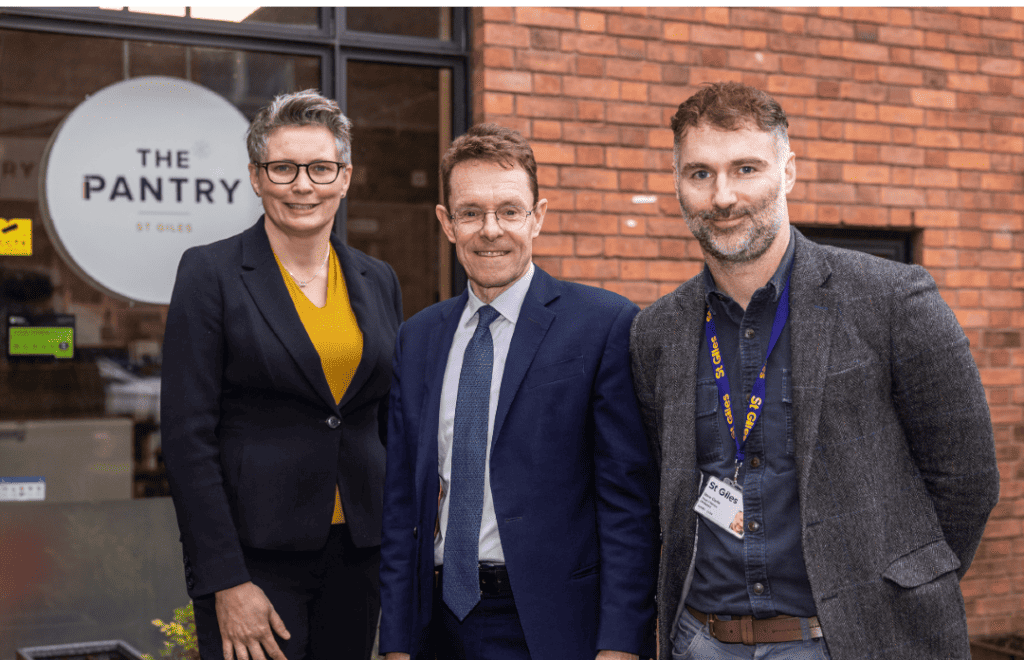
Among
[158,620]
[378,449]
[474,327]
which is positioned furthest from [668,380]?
Answer: [158,620]

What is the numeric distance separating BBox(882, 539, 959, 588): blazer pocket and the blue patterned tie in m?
0.91

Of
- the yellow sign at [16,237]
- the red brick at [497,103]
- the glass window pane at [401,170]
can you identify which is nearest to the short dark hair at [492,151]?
the red brick at [497,103]

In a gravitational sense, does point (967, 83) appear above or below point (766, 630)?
above

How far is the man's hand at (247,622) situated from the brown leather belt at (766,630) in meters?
1.25

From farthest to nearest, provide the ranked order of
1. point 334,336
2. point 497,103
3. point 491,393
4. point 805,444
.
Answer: point 497,103
point 334,336
point 491,393
point 805,444

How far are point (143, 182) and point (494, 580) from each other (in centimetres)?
276

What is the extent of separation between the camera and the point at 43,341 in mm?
3818

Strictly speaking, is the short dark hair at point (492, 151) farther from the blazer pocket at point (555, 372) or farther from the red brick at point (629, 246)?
the red brick at point (629, 246)

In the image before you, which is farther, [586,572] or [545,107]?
[545,107]

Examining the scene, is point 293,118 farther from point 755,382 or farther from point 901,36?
point 901,36

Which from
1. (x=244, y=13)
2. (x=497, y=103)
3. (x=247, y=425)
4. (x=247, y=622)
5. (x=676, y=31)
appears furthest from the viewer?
(x=676, y=31)

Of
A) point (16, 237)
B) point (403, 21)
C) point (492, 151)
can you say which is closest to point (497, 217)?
point (492, 151)

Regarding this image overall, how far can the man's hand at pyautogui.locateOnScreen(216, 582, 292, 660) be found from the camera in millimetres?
2404

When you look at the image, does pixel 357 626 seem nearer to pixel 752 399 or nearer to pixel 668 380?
pixel 668 380
